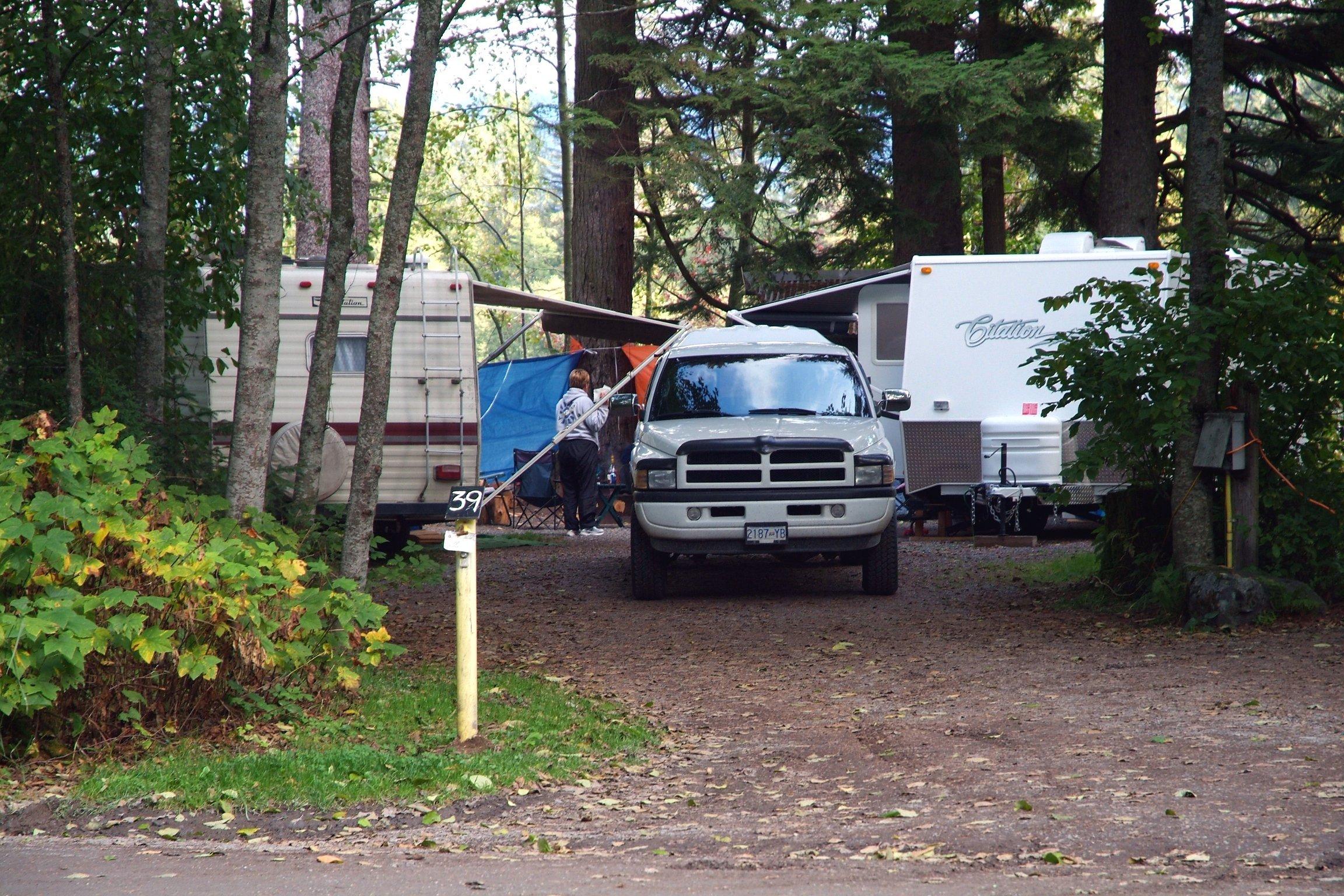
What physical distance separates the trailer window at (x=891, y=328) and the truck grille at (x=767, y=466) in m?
6.25

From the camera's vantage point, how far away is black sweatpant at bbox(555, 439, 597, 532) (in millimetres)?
15930

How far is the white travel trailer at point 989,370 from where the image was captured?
14031mm

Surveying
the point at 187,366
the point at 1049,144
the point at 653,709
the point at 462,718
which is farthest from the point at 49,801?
the point at 1049,144

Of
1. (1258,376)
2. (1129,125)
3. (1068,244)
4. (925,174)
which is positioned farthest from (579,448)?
(1258,376)

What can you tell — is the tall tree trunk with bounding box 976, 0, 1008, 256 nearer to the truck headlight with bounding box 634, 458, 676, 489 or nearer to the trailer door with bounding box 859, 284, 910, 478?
the trailer door with bounding box 859, 284, 910, 478

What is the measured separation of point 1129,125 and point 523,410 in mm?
9662

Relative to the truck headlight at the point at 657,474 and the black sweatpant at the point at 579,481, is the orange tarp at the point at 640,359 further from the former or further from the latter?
the truck headlight at the point at 657,474

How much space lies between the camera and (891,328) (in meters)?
16.3

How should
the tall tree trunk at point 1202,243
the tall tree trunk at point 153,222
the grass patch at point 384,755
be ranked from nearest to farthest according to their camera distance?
1. the grass patch at point 384,755
2. the tall tree trunk at point 1202,243
3. the tall tree trunk at point 153,222

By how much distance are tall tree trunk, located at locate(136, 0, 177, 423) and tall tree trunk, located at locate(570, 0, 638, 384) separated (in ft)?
30.3

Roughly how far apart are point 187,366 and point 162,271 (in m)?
1.73

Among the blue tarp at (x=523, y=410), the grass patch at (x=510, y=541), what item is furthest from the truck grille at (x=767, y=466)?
the blue tarp at (x=523, y=410)

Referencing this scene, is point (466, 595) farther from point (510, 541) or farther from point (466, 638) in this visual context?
point (510, 541)

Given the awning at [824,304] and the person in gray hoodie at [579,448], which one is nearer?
the person in gray hoodie at [579,448]
